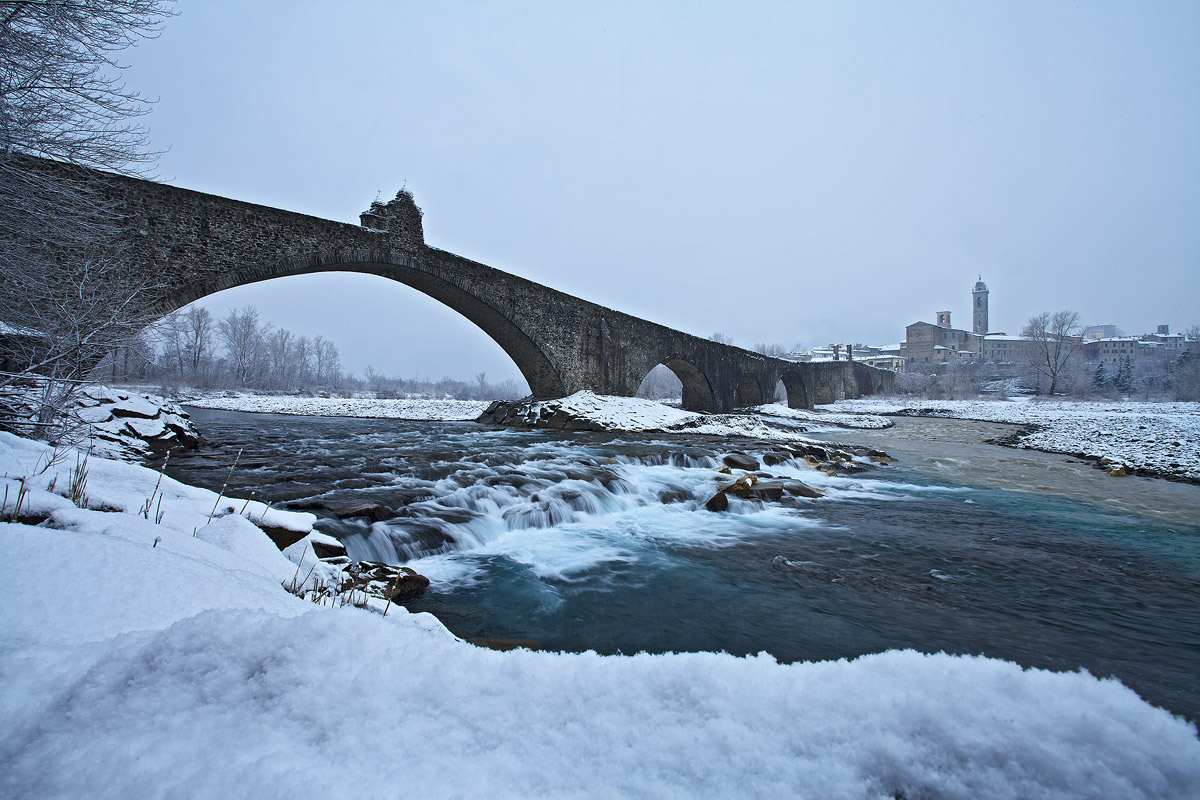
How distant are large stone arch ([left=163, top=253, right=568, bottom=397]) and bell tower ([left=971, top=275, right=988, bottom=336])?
377ft

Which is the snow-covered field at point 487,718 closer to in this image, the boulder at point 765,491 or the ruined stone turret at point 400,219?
the boulder at point 765,491

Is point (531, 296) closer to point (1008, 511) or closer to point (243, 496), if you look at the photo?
point (243, 496)

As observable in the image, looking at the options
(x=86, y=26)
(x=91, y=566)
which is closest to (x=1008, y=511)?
(x=91, y=566)

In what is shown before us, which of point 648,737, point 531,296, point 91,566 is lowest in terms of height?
point 648,737

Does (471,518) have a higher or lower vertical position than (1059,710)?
lower

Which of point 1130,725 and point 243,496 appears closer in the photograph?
point 1130,725

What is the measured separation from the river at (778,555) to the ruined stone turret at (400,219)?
7280 millimetres

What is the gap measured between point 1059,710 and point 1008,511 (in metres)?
7.30

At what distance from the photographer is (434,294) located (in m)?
17.1

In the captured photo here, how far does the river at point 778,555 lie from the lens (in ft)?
10.7

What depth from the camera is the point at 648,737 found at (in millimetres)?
1168

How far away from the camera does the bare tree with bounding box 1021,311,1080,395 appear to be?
44.9 metres

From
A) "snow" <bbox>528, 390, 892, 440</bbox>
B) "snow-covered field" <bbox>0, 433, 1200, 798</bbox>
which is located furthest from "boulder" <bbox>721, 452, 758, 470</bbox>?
"snow-covered field" <bbox>0, 433, 1200, 798</bbox>

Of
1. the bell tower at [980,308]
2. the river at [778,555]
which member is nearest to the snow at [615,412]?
the river at [778,555]
